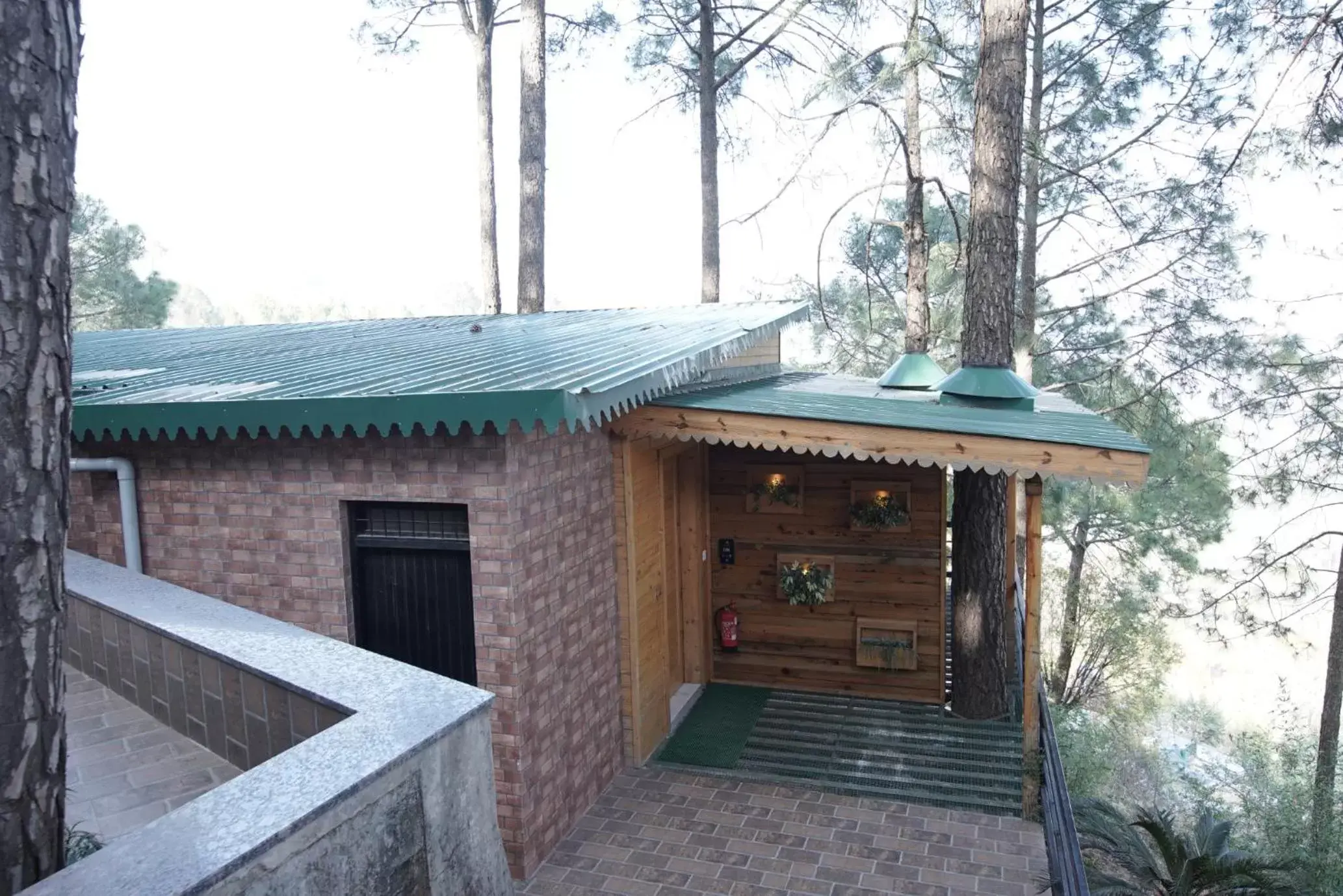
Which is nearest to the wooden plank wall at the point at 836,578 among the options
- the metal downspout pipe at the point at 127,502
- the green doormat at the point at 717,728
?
the green doormat at the point at 717,728

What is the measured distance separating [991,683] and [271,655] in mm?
5657

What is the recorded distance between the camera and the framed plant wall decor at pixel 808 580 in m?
7.48

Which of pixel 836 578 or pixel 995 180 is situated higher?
pixel 995 180

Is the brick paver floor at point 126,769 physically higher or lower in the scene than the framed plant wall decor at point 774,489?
lower

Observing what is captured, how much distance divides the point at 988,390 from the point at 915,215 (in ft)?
15.9

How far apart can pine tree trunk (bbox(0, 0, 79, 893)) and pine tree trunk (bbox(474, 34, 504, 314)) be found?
12.7 metres

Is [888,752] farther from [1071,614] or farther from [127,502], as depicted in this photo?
[1071,614]

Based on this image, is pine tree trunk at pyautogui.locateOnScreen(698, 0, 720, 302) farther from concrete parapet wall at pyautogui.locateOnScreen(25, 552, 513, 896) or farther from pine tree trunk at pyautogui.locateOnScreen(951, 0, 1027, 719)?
concrete parapet wall at pyautogui.locateOnScreen(25, 552, 513, 896)

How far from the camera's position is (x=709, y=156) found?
553 inches

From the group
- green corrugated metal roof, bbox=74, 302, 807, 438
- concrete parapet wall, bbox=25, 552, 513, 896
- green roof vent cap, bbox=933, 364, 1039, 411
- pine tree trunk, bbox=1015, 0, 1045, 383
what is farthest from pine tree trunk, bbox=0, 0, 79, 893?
pine tree trunk, bbox=1015, 0, 1045, 383

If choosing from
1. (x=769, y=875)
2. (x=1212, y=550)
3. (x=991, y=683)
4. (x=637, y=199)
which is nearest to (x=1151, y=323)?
(x=991, y=683)

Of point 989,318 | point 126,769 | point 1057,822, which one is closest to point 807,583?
point 989,318

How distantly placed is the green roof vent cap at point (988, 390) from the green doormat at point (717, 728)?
9.29ft

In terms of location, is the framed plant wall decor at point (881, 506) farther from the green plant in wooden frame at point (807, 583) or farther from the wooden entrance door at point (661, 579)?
the wooden entrance door at point (661, 579)
